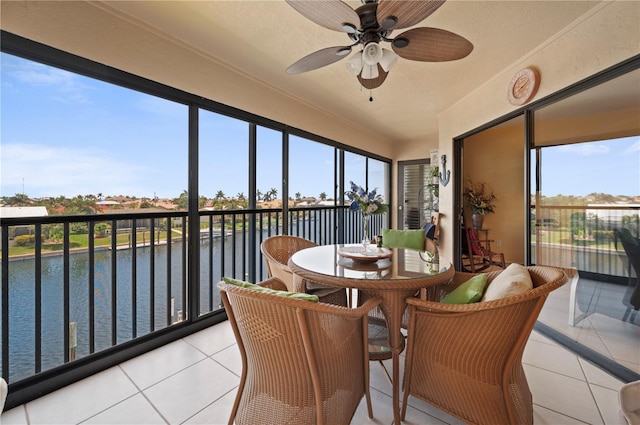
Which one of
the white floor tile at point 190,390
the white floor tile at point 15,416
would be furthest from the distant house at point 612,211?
the white floor tile at point 15,416

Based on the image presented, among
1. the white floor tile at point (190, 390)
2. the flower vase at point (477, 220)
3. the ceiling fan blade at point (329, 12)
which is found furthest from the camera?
the flower vase at point (477, 220)

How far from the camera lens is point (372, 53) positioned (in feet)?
5.09

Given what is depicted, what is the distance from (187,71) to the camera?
2367 millimetres

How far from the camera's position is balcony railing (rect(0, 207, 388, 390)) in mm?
Result: 1668

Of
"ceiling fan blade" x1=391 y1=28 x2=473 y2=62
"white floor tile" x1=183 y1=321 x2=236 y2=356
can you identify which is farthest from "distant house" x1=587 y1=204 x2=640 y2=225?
"white floor tile" x1=183 y1=321 x2=236 y2=356

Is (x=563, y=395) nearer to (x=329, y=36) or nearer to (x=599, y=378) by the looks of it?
(x=599, y=378)

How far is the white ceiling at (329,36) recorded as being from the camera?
1.89 metres

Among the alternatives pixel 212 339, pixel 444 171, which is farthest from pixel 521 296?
pixel 444 171

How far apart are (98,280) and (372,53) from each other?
8.24ft

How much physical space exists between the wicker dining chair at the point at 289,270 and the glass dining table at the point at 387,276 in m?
0.11

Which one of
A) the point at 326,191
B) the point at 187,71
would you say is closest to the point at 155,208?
the point at 187,71

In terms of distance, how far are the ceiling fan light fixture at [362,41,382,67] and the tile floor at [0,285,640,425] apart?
6.72 ft

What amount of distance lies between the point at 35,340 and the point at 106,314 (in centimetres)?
39

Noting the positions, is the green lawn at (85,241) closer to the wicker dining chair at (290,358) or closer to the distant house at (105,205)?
the distant house at (105,205)
